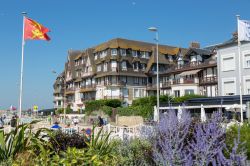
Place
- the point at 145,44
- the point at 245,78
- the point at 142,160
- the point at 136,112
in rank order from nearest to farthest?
the point at 142,160 < the point at 245,78 < the point at 136,112 < the point at 145,44

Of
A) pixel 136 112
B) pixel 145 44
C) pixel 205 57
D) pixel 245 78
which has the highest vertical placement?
pixel 145 44

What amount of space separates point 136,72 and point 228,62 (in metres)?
28.2

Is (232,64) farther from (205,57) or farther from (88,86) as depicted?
(88,86)

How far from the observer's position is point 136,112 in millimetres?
46625

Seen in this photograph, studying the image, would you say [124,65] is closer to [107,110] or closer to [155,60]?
[155,60]

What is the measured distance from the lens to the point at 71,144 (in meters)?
7.06

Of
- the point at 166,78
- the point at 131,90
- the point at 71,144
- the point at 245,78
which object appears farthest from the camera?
the point at 131,90

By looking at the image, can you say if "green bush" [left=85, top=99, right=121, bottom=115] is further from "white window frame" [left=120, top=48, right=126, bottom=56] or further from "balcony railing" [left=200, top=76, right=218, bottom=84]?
"balcony railing" [left=200, top=76, right=218, bottom=84]

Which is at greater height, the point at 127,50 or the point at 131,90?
the point at 127,50

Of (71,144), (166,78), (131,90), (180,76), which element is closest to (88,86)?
(131,90)

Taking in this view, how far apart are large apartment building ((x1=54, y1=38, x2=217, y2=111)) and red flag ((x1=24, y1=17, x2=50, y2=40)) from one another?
3278cm

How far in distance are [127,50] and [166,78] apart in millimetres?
10350

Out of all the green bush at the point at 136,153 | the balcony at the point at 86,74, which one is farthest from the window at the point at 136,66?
the green bush at the point at 136,153

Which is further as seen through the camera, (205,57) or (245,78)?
(205,57)
